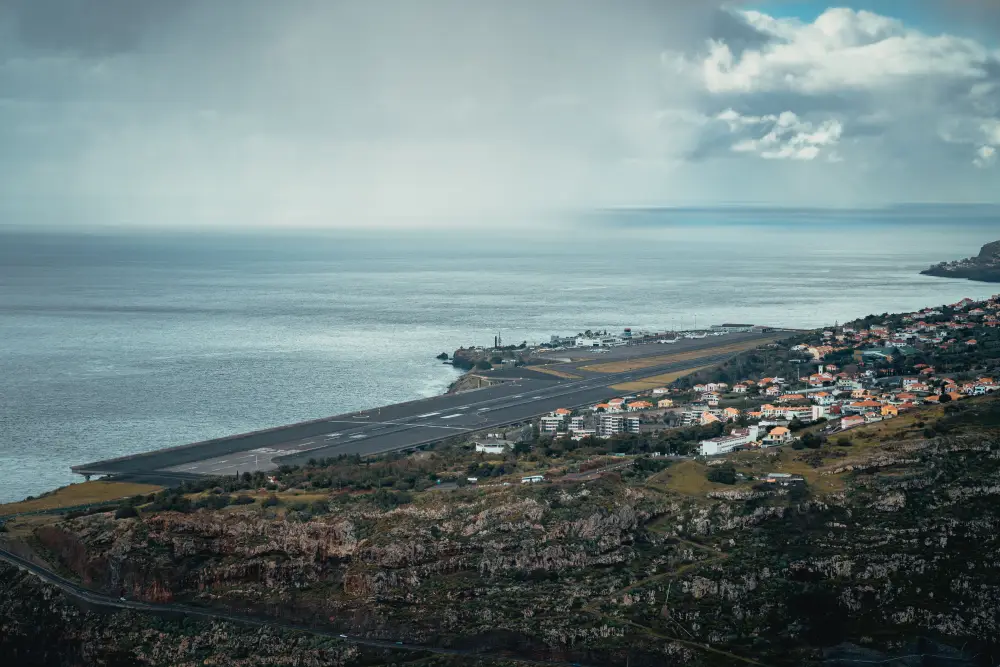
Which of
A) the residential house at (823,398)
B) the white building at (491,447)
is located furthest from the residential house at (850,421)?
the white building at (491,447)

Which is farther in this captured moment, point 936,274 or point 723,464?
point 936,274

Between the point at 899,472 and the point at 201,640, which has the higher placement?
the point at 899,472

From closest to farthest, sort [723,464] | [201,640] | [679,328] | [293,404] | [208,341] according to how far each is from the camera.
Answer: [201,640] → [723,464] → [293,404] → [208,341] → [679,328]

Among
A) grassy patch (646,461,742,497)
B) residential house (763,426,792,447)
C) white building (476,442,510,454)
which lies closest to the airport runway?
white building (476,442,510,454)

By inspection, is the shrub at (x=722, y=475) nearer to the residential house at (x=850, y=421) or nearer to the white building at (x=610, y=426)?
the residential house at (x=850, y=421)

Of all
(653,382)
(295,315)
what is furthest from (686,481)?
(295,315)

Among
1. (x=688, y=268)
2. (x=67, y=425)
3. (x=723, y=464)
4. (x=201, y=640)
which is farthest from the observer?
(x=688, y=268)

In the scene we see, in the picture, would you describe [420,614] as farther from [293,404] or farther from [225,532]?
[293,404]

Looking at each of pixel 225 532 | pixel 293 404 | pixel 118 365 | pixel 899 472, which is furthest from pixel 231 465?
pixel 118 365
